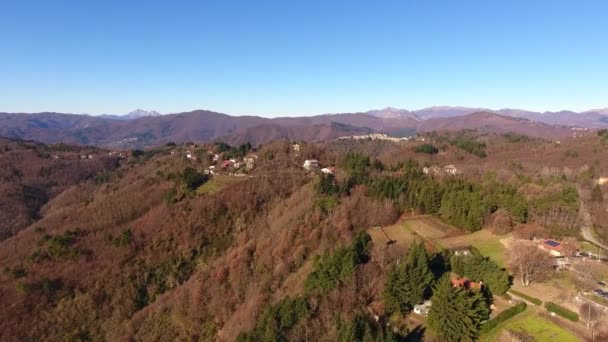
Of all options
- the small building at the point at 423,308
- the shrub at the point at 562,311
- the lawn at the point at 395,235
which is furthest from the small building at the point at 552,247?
the small building at the point at 423,308

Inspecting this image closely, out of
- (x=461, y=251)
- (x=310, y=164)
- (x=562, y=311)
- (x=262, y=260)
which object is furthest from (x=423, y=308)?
(x=310, y=164)

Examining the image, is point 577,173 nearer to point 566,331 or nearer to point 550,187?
point 550,187

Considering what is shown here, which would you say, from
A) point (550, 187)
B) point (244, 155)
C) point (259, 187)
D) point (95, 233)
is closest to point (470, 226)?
point (550, 187)

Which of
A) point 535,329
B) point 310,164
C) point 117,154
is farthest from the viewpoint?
point 117,154

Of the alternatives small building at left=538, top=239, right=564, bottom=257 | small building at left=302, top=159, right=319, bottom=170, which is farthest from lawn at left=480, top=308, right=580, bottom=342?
small building at left=302, top=159, right=319, bottom=170

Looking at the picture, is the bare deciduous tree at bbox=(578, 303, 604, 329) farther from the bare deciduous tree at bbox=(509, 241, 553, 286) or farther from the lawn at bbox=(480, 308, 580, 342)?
the bare deciduous tree at bbox=(509, 241, 553, 286)

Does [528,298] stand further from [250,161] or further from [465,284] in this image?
[250,161]
